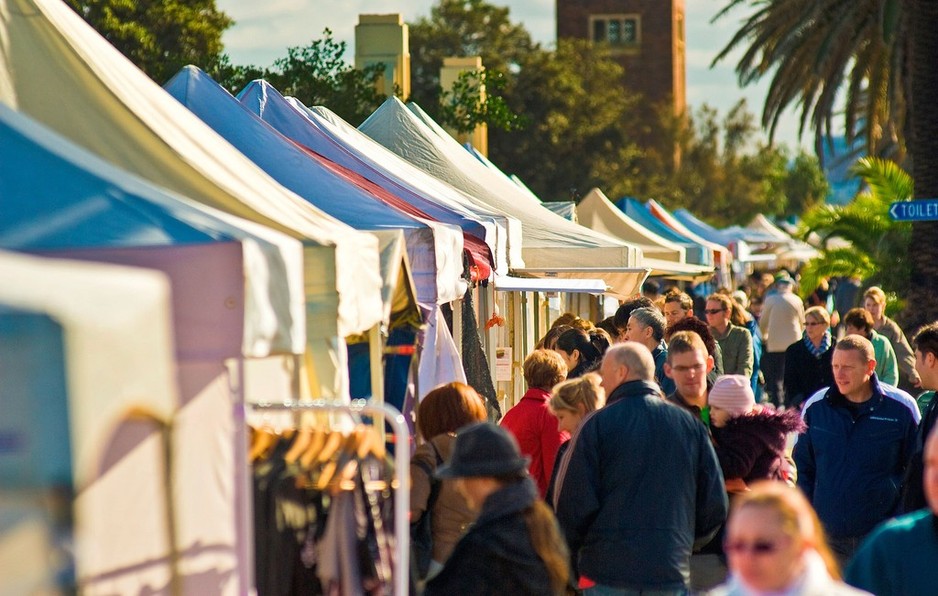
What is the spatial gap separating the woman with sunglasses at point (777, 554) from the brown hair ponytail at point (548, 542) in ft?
4.60

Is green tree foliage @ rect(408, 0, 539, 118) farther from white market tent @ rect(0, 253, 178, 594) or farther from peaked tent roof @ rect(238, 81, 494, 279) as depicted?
white market tent @ rect(0, 253, 178, 594)

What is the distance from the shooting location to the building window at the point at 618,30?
103188 millimetres

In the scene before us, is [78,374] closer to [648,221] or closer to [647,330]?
[647,330]

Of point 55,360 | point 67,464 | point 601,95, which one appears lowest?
point 67,464

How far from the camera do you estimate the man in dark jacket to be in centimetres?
628

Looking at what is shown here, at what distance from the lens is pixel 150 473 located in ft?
13.5

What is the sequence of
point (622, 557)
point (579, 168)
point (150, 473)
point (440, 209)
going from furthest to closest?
point (579, 168) < point (440, 209) < point (622, 557) < point (150, 473)

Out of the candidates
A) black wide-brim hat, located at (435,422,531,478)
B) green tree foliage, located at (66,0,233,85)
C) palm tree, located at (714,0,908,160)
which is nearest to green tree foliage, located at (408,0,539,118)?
green tree foliage, located at (66,0,233,85)

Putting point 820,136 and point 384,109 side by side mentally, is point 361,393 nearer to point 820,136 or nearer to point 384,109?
point 384,109

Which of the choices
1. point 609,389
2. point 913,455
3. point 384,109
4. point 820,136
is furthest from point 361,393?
point 820,136

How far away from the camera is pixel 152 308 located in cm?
351

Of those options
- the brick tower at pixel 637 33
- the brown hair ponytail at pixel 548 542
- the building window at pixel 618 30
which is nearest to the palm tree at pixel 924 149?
the brown hair ponytail at pixel 548 542

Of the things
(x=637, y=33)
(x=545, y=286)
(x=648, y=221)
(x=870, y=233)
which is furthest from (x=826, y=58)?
(x=637, y=33)

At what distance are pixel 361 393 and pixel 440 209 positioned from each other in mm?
2957
